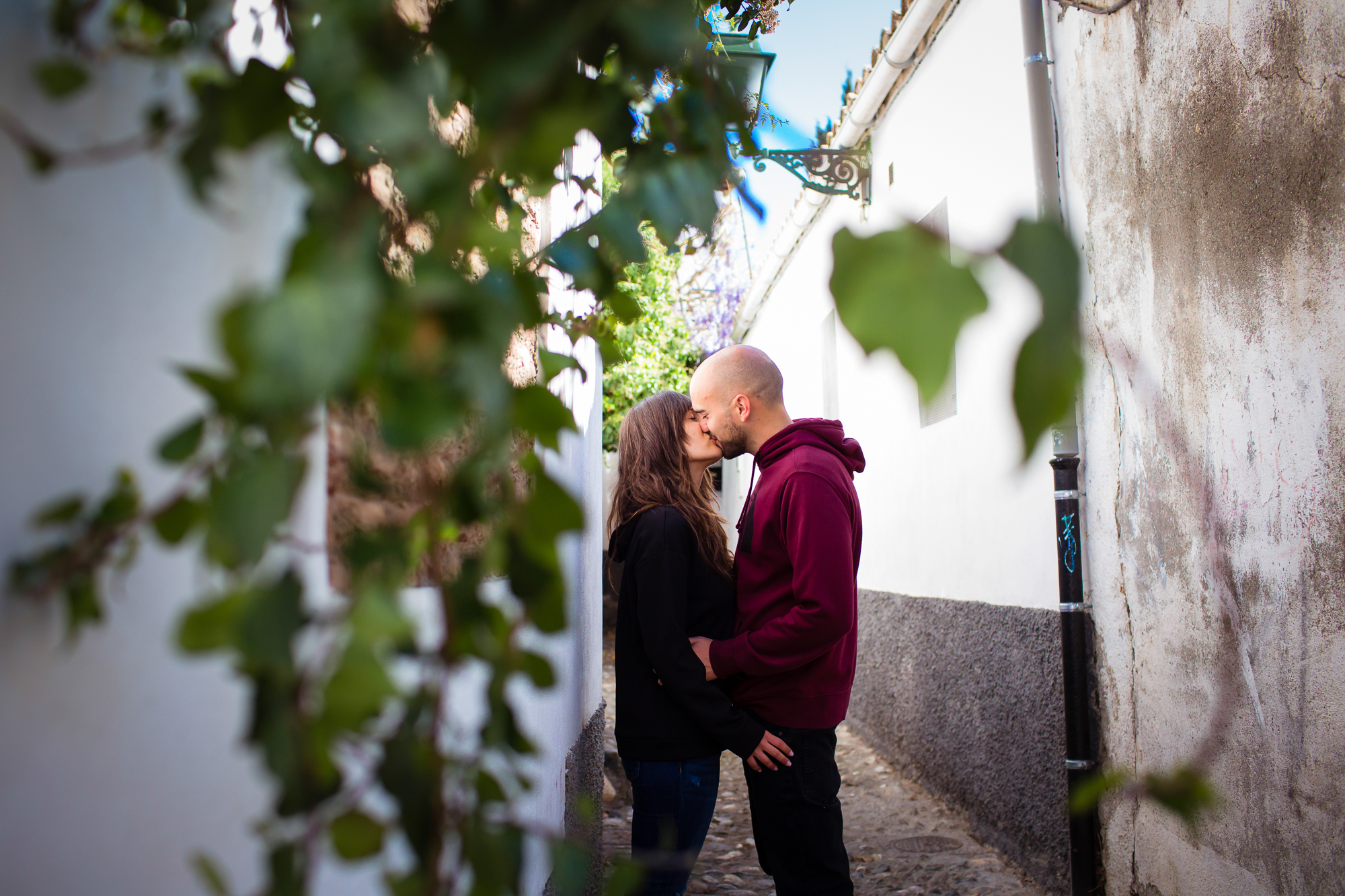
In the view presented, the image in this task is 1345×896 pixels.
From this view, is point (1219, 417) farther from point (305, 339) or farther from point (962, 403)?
point (305, 339)

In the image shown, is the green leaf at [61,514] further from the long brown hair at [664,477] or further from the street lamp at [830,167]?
the street lamp at [830,167]

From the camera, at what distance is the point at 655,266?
32.2ft

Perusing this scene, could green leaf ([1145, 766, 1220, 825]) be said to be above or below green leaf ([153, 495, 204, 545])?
below

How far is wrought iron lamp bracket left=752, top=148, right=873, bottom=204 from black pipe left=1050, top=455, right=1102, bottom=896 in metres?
3.20

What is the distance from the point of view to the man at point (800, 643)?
244cm

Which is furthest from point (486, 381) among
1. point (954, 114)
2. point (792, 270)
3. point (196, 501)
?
point (792, 270)

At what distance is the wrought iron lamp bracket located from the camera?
5.93 metres

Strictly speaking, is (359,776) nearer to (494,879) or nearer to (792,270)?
(494,879)

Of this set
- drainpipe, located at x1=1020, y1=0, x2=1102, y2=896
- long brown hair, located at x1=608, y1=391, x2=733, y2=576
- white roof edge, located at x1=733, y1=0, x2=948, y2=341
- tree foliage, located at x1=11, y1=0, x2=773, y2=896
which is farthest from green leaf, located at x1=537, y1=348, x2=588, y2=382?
white roof edge, located at x1=733, y1=0, x2=948, y2=341

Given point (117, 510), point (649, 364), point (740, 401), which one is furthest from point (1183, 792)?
point (649, 364)

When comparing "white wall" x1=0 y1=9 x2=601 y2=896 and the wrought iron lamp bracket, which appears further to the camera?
the wrought iron lamp bracket

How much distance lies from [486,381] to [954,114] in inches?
187

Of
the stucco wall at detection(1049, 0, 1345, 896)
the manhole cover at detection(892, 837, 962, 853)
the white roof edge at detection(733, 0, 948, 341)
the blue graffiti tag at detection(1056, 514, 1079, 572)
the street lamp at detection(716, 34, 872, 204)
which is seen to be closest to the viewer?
the stucco wall at detection(1049, 0, 1345, 896)

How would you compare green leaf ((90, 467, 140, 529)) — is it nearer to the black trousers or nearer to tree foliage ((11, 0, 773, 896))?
tree foliage ((11, 0, 773, 896))
